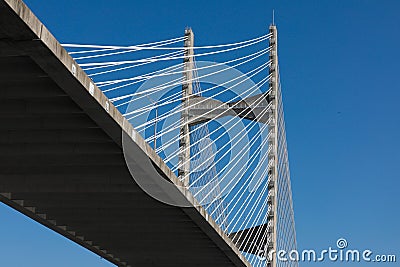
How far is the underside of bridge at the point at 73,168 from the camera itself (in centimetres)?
913

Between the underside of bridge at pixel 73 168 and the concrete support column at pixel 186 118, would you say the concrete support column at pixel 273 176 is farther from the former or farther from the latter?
the concrete support column at pixel 186 118

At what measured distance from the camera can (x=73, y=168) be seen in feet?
46.4

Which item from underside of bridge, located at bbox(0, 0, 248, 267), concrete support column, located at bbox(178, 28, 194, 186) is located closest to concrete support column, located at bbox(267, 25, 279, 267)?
underside of bridge, located at bbox(0, 0, 248, 267)

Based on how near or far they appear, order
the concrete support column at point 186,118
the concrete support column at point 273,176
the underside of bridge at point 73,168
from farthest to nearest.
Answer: the concrete support column at point 273,176, the concrete support column at point 186,118, the underside of bridge at point 73,168

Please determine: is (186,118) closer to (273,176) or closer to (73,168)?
(273,176)

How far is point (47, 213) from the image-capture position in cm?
1841

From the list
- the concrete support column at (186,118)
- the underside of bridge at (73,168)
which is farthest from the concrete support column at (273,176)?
the concrete support column at (186,118)

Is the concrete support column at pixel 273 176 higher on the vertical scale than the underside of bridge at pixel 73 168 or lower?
higher

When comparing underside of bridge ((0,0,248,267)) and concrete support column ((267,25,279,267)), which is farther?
concrete support column ((267,25,279,267))

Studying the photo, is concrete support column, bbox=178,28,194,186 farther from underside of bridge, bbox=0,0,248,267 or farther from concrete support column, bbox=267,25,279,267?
concrete support column, bbox=267,25,279,267

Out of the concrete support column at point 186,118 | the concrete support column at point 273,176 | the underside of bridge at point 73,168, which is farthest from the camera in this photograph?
the concrete support column at point 273,176

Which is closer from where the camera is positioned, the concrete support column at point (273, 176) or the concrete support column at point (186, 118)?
the concrete support column at point (186, 118)

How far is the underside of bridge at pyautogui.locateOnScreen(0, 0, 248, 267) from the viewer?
913 cm

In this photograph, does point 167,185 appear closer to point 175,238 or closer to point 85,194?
point 85,194
